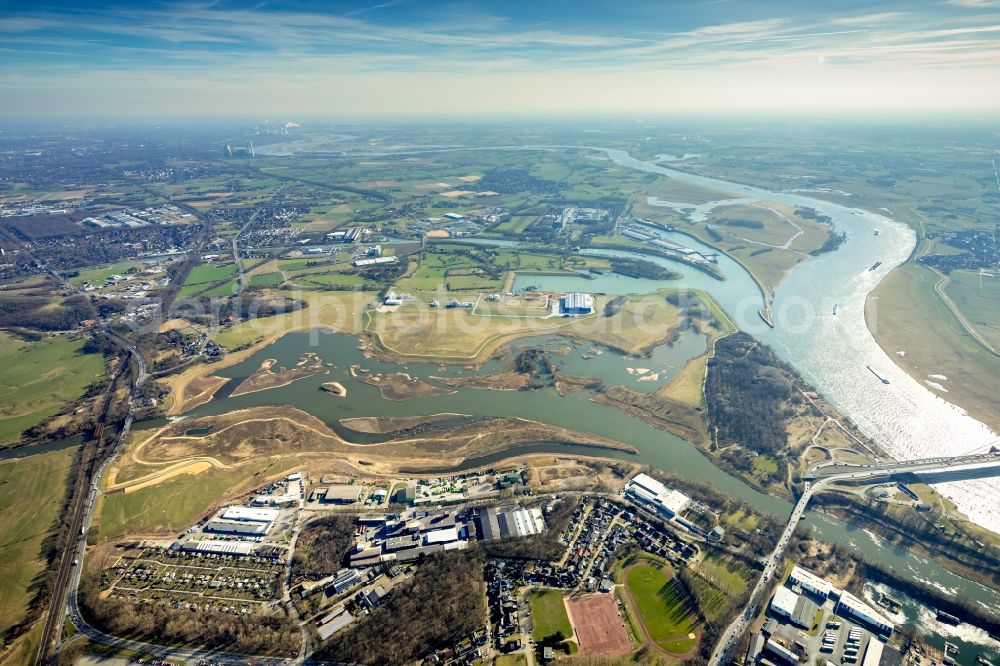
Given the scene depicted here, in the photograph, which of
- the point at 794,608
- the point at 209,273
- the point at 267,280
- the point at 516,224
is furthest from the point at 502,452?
the point at 516,224

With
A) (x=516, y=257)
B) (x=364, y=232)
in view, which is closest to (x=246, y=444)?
(x=516, y=257)

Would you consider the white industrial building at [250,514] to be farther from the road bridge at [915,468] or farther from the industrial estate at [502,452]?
the road bridge at [915,468]

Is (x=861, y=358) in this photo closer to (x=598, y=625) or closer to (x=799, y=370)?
(x=799, y=370)

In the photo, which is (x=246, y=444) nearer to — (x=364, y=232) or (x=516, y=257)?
(x=516, y=257)

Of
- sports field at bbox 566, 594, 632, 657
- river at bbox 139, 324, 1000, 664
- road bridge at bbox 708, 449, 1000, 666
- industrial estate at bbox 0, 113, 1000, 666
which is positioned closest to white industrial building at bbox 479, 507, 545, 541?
industrial estate at bbox 0, 113, 1000, 666

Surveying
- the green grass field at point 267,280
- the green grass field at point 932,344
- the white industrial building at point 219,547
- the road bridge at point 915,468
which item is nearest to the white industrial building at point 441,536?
the white industrial building at point 219,547

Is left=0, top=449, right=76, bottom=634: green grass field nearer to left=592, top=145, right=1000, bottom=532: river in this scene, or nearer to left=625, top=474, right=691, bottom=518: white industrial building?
left=625, top=474, right=691, bottom=518: white industrial building
